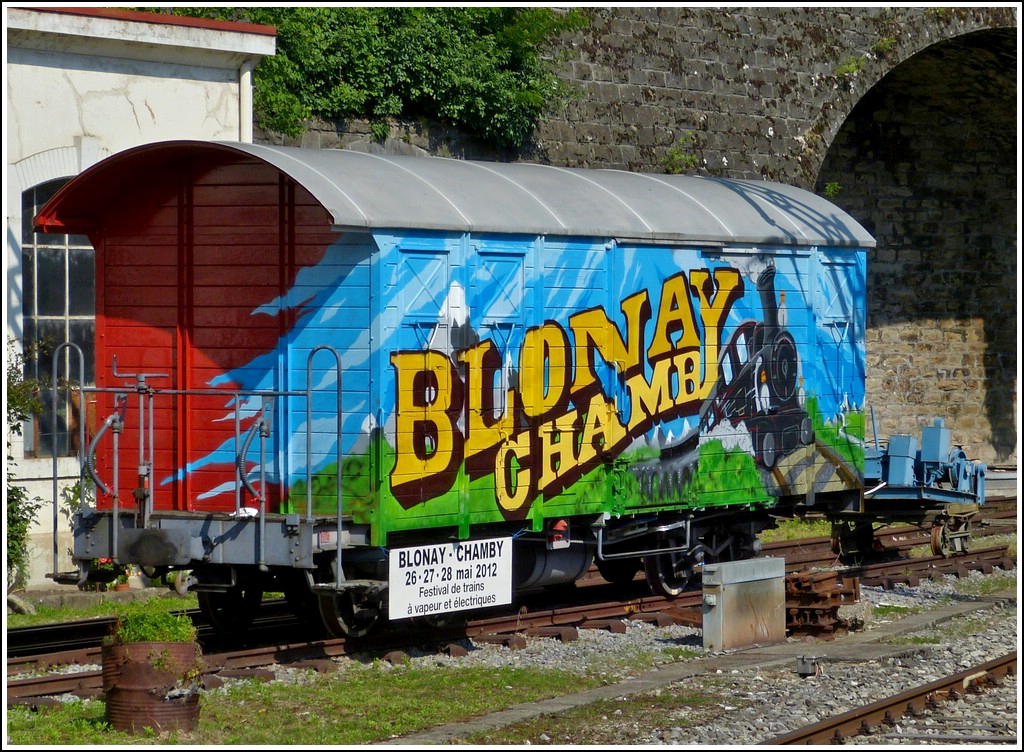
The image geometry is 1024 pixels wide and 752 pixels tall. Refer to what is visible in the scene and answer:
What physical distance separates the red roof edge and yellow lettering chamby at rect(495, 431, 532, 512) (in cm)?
624

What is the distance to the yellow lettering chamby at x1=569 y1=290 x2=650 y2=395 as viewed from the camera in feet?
40.8

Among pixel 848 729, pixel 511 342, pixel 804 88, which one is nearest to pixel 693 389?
pixel 511 342

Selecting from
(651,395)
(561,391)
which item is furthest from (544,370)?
(651,395)

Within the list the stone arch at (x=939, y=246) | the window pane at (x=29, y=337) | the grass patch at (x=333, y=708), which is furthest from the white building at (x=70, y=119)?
the stone arch at (x=939, y=246)

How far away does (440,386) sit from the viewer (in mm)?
11203

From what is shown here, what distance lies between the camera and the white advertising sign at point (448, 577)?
11047 mm

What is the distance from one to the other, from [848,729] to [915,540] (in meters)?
10.5

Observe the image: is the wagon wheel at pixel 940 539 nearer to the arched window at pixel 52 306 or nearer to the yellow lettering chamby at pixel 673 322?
the yellow lettering chamby at pixel 673 322

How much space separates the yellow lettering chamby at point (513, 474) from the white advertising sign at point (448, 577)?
32cm

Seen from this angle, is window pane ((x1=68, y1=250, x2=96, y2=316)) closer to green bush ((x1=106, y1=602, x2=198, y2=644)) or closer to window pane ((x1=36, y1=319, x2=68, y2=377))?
window pane ((x1=36, y1=319, x2=68, y2=377))

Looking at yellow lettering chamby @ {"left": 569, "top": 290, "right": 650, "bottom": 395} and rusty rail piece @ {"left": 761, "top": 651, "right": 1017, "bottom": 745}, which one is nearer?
rusty rail piece @ {"left": 761, "top": 651, "right": 1017, "bottom": 745}

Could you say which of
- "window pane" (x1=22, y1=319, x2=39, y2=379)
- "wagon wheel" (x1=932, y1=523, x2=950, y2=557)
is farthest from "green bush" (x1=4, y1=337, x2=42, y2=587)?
"wagon wheel" (x1=932, y1=523, x2=950, y2=557)

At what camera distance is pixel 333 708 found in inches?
385

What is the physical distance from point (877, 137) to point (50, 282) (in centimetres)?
1926
